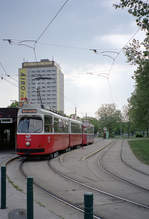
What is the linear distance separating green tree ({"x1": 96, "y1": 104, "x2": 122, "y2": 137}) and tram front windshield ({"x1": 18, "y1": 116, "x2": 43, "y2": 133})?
83.6 metres

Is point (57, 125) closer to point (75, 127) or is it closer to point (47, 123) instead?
point (47, 123)

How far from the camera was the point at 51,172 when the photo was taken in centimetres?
1335

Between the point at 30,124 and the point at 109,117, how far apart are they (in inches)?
3334

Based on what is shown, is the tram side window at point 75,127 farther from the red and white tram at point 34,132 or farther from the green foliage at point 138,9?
the green foliage at point 138,9

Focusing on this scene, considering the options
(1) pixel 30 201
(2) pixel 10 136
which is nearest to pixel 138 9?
(1) pixel 30 201

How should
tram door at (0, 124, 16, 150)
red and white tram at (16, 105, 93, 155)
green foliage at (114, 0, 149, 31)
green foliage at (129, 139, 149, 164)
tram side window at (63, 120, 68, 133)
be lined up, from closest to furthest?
green foliage at (114, 0, 149, 31)
red and white tram at (16, 105, 93, 155)
green foliage at (129, 139, 149, 164)
tram side window at (63, 120, 68, 133)
tram door at (0, 124, 16, 150)

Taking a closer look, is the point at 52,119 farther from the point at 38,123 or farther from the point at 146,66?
the point at 146,66

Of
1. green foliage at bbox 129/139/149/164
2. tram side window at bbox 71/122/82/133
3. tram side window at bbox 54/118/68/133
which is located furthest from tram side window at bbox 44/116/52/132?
tram side window at bbox 71/122/82/133

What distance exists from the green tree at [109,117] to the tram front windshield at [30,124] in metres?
83.6

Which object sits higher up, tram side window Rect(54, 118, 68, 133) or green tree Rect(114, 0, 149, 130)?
green tree Rect(114, 0, 149, 130)

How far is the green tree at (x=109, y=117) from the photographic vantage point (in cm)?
9994

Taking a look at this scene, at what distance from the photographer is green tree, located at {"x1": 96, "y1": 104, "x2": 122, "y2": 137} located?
99.9m

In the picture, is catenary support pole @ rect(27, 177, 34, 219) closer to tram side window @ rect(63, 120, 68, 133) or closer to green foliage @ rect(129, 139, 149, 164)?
green foliage @ rect(129, 139, 149, 164)

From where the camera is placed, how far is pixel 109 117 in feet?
331
